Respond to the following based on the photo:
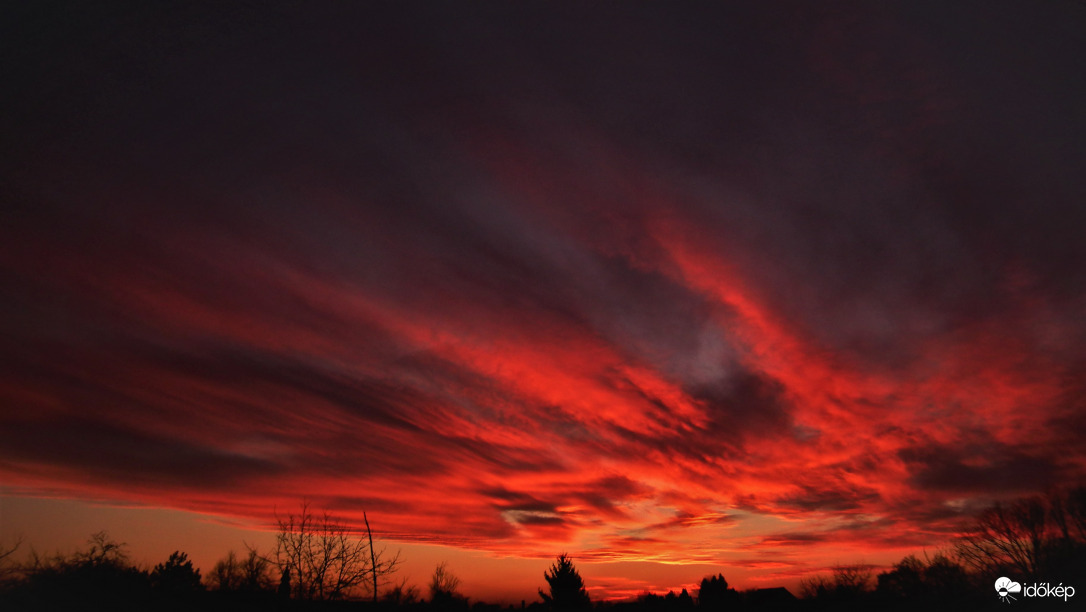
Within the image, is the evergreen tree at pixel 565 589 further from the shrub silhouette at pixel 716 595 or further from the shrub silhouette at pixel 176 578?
the shrub silhouette at pixel 176 578

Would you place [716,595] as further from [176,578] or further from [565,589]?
[176,578]

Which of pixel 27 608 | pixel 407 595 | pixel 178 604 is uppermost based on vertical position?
pixel 27 608

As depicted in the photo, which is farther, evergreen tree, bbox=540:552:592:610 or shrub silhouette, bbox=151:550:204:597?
evergreen tree, bbox=540:552:592:610

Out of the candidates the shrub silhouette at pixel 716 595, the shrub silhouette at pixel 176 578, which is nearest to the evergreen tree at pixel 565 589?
the shrub silhouette at pixel 716 595

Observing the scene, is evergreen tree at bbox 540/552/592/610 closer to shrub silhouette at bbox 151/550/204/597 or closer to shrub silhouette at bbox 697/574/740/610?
shrub silhouette at bbox 697/574/740/610

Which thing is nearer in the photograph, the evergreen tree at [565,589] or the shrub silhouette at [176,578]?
the shrub silhouette at [176,578]

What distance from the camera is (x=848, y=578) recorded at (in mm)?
76188

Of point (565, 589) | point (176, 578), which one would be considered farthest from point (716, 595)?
point (176, 578)

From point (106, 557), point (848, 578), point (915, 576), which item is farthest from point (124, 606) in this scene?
point (848, 578)

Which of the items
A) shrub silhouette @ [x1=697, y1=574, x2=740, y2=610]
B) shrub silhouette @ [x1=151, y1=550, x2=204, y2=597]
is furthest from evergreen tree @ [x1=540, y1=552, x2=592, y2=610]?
shrub silhouette @ [x1=151, y1=550, x2=204, y2=597]

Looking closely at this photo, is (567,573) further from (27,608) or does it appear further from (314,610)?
(27,608)

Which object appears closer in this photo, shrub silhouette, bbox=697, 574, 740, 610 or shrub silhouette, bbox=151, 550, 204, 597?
shrub silhouette, bbox=151, 550, 204, 597

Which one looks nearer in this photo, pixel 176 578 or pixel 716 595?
pixel 176 578

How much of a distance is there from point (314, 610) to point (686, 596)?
4061cm
